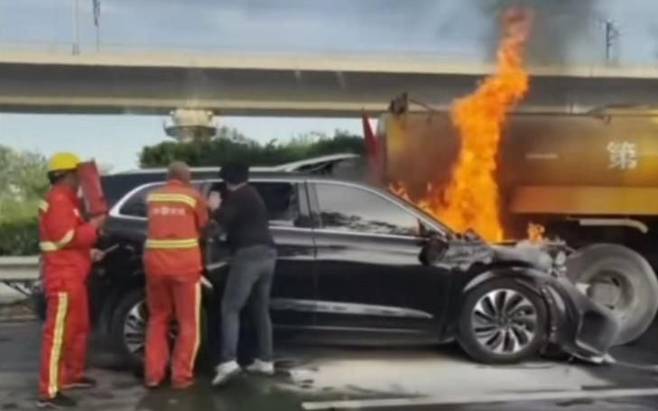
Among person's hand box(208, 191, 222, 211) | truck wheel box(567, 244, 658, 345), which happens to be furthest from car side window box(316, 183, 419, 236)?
truck wheel box(567, 244, 658, 345)

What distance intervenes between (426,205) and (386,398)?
3.45 metres

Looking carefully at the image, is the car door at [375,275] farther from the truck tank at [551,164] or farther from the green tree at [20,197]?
the green tree at [20,197]

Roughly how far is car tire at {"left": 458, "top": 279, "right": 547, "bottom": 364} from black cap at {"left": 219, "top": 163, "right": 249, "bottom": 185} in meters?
2.24

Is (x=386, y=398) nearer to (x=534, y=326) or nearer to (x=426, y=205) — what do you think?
(x=534, y=326)

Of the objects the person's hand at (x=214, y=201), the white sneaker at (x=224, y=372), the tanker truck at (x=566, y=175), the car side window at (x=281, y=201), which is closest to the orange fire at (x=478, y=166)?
the tanker truck at (x=566, y=175)

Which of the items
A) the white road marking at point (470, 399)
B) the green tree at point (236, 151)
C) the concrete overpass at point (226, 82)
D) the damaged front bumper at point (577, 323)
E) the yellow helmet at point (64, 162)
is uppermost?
the concrete overpass at point (226, 82)

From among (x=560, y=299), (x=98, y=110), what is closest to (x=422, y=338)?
(x=560, y=299)

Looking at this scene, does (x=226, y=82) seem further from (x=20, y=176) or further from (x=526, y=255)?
(x=526, y=255)

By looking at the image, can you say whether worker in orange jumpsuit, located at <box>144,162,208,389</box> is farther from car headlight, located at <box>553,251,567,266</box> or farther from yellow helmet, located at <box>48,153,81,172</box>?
car headlight, located at <box>553,251,567,266</box>

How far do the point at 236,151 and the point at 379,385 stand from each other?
16.5 m

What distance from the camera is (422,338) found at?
894 cm

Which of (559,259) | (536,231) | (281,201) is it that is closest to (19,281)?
(281,201)

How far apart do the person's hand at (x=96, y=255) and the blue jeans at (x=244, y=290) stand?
3.48 ft

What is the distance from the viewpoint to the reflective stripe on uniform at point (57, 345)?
25.0ft
